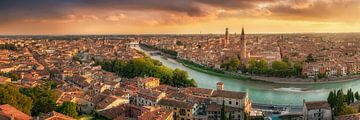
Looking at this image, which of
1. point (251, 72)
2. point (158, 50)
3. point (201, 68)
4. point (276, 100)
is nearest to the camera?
point (276, 100)

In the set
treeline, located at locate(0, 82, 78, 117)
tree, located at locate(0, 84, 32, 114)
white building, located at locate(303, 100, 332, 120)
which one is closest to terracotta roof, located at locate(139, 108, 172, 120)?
treeline, located at locate(0, 82, 78, 117)

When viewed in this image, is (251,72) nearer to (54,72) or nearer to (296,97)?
(296,97)

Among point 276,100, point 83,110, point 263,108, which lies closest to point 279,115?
point 263,108

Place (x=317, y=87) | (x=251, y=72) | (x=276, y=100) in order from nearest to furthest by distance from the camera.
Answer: (x=276, y=100) < (x=317, y=87) < (x=251, y=72)

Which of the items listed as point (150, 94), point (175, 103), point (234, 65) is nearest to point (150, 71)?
point (150, 94)

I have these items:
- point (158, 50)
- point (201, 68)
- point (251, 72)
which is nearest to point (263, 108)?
point (251, 72)

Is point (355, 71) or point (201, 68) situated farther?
point (201, 68)

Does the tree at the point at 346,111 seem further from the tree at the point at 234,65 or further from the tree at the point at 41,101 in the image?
the tree at the point at 234,65

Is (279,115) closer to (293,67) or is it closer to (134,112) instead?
(134,112)

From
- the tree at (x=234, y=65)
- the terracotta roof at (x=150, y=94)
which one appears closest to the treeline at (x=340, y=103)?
the terracotta roof at (x=150, y=94)
